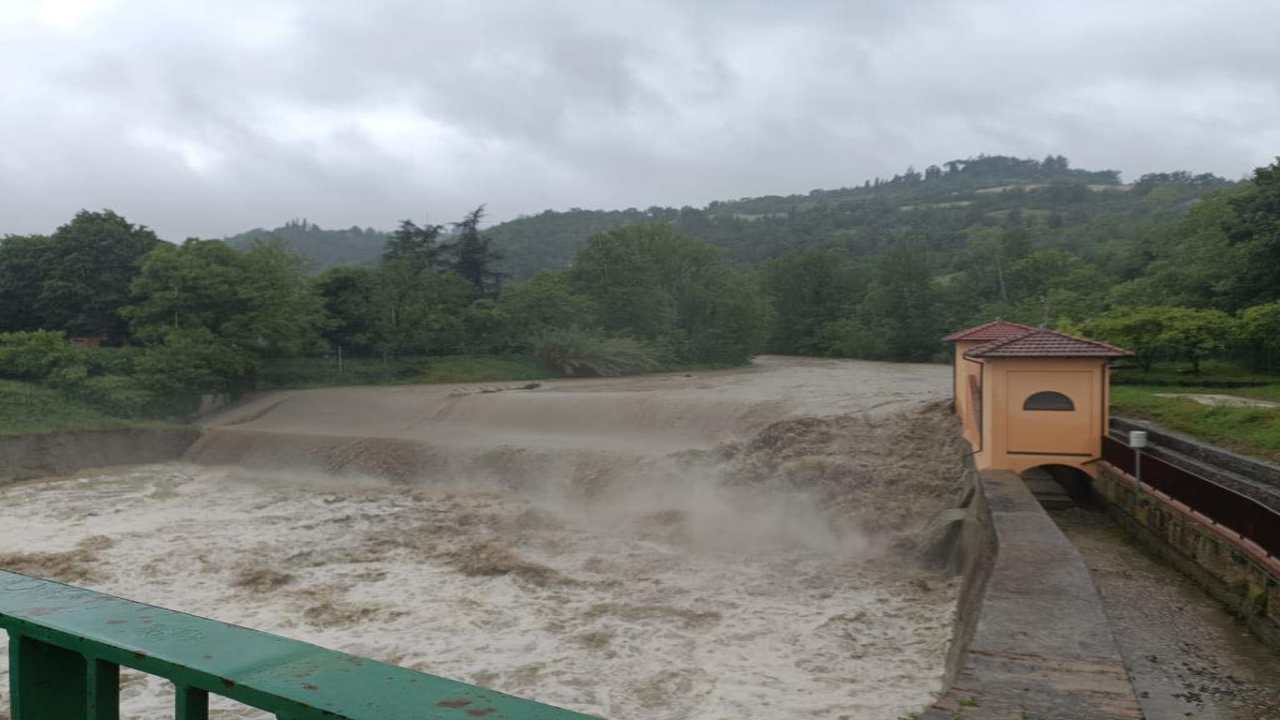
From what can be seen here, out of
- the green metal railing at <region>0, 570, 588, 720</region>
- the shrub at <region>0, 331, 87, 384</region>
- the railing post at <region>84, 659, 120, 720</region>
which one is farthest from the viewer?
the shrub at <region>0, 331, 87, 384</region>

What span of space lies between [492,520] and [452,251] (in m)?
33.2

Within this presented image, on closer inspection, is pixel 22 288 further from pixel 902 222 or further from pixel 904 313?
pixel 902 222

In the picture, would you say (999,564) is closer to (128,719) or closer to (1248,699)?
(1248,699)

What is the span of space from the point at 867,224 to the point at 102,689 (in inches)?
4073

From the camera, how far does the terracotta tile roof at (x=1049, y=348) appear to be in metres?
13.1

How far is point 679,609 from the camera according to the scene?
11000mm

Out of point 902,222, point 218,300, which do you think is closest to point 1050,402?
point 218,300

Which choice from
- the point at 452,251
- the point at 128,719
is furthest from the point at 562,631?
the point at 452,251

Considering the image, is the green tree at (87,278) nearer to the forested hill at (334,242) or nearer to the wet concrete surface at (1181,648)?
the wet concrete surface at (1181,648)

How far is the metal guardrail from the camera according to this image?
27.1 ft

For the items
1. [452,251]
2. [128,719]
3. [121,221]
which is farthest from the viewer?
[452,251]

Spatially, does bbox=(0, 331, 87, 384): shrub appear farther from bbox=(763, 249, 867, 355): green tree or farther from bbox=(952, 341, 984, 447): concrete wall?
bbox=(763, 249, 867, 355): green tree

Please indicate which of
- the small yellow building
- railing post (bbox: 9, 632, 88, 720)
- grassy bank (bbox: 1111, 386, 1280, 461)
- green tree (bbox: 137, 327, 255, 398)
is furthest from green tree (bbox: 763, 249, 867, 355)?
railing post (bbox: 9, 632, 88, 720)

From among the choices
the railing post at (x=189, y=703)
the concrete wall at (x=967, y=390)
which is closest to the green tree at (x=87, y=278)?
the concrete wall at (x=967, y=390)
